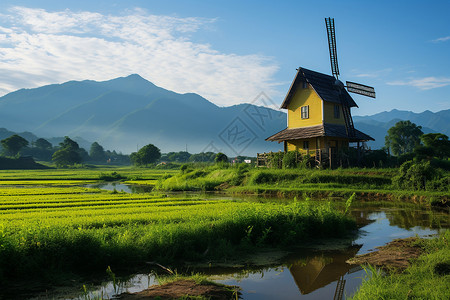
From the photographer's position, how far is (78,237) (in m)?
8.50

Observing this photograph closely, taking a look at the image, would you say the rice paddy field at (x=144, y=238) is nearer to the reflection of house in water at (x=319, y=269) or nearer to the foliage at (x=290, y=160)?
the reflection of house in water at (x=319, y=269)

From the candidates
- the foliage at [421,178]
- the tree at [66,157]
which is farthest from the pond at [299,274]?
the tree at [66,157]

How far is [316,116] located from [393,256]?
25.0 metres

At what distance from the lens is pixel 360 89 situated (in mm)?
36844

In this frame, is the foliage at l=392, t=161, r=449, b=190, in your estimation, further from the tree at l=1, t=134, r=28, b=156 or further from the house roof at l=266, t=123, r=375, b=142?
the tree at l=1, t=134, r=28, b=156

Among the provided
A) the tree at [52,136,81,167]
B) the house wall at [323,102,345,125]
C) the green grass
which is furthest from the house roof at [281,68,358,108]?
the tree at [52,136,81,167]

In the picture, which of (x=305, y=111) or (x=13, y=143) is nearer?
(x=305, y=111)

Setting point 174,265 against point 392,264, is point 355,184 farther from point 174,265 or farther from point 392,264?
point 174,265

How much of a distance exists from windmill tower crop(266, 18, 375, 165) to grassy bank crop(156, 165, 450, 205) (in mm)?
3499

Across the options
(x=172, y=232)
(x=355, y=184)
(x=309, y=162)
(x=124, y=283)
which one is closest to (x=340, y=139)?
(x=309, y=162)

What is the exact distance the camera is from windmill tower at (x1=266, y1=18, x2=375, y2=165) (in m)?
32.0

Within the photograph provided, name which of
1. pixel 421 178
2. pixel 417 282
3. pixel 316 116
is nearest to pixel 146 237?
pixel 417 282

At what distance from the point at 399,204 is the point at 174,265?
51.5ft

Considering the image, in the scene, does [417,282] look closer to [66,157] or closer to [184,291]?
[184,291]
